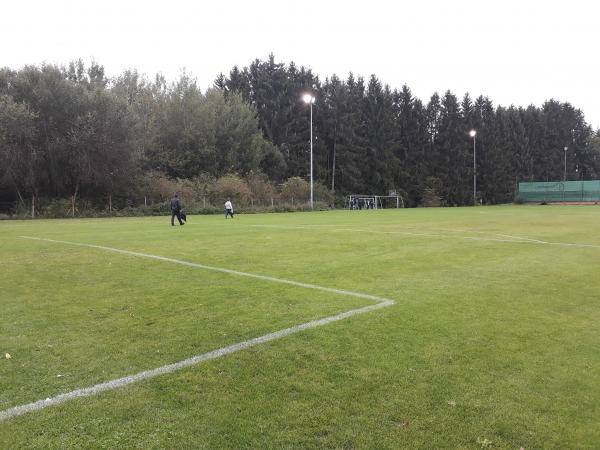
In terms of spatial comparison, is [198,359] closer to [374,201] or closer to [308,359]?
[308,359]

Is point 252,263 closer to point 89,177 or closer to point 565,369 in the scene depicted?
point 565,369

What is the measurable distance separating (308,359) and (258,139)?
54.1 meters

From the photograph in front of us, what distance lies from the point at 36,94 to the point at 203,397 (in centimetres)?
4012

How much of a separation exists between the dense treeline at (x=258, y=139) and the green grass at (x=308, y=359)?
104 feet

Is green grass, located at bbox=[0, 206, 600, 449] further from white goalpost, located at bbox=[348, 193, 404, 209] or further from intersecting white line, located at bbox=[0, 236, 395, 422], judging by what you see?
white goalpost, located at bbox=[348, 193, 404, 209]

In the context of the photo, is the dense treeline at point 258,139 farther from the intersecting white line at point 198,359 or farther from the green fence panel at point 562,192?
the intersecting white line at point 198,359

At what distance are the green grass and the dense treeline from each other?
104 ft

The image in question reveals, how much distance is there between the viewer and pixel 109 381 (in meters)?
4.09

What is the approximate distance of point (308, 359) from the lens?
181 inches

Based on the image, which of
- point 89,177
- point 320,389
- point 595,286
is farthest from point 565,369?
point 89,177

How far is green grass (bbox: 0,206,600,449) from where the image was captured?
3.33 m

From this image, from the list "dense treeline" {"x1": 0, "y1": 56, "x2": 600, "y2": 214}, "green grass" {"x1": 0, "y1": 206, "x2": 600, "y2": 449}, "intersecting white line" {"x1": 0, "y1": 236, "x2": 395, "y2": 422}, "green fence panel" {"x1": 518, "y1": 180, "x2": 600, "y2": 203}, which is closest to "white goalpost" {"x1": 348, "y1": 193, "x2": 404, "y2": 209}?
"dense treeline" {"x1": 0, "y1": 56, "x2": 600, "y2": 214}

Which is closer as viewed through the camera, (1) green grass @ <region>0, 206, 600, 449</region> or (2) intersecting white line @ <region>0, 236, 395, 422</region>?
(1) green grass @ <region>0, 206, 600, 449</region>

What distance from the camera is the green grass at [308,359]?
333 cm
